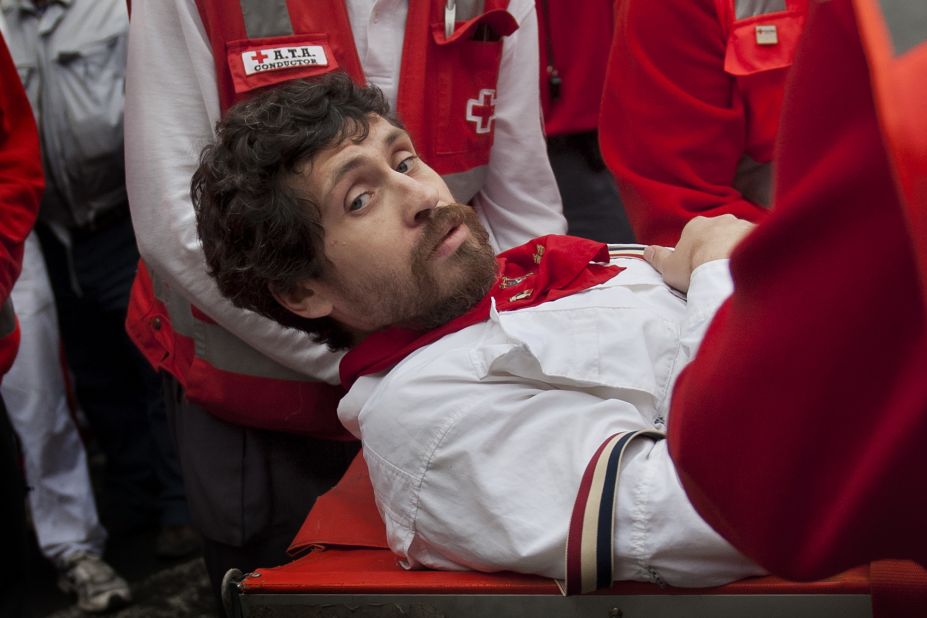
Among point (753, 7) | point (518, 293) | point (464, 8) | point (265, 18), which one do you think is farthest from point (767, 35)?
point (265, 18)

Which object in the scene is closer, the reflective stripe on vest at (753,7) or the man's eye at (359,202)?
the man's eye at (359,202)

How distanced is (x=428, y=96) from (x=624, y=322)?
0.69 metres

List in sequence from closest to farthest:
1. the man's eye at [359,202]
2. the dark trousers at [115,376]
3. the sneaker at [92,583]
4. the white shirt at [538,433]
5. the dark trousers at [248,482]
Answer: the white shirt at [538,433], the man's eye at [359,202], the dark trousers at [248,482], the sneaker at [92,583], the dark trousers at [115,376]

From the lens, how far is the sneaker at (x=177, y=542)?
347 centimetres

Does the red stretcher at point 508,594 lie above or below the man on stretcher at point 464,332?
below

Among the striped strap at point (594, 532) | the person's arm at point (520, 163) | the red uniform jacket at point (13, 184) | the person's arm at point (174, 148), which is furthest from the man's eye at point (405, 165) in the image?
the red uniform jacket at point (13, 184)

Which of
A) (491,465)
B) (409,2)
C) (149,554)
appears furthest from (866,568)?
(149,554)

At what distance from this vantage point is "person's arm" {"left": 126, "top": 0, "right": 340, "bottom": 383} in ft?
6.20

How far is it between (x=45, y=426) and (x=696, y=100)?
235 centimetres

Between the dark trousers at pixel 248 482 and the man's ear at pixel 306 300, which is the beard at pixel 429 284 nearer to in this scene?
the man's ear at pixel 306 300

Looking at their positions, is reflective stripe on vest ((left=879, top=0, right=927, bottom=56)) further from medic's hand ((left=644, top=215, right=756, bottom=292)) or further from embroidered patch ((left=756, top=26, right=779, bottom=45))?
embroidered patch ((left=756, top=26, right=779, bottom=45))

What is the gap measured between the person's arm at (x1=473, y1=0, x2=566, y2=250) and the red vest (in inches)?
3.7

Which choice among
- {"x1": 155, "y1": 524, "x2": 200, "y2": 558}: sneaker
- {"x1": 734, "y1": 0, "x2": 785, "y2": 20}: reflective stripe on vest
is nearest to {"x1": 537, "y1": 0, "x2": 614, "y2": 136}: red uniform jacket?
{"x1": 734, "y1": 0, "x2": 785, "y2": 20}: reflective stripe on vest

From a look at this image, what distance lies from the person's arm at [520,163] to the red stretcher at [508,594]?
89cm
